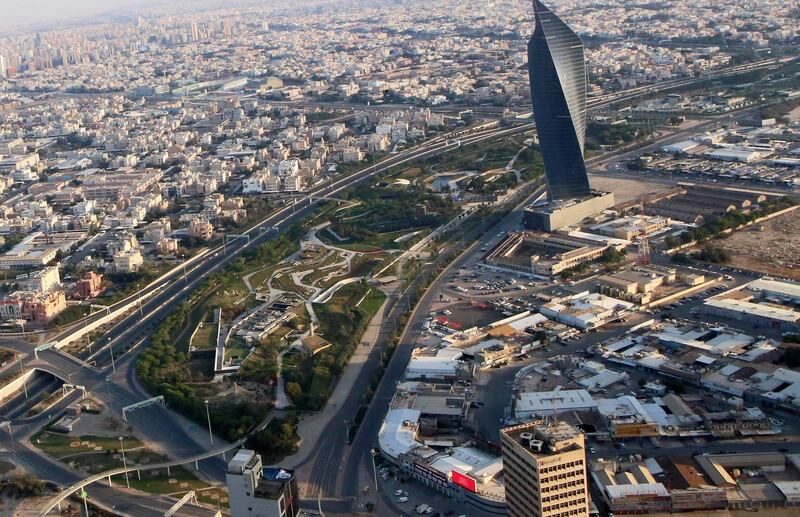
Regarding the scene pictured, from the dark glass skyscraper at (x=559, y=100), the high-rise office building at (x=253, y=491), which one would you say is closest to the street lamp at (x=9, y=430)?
the high-rise office building at (x=253, y=491)

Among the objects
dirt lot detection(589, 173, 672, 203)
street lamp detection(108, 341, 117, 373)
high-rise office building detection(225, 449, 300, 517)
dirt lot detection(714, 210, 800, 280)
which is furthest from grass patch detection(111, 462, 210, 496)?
dirt lot detection(589, 173, 672, 203)

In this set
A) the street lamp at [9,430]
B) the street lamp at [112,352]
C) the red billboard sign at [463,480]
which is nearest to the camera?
the red billboard sign at [463,480]

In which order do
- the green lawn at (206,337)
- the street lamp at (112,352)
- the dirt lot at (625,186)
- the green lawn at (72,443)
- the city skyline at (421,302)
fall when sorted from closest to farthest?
the city skyline at (421,302), the green lawn at (72,443), the street lamp at (112,352), the green lawn at (206,337), the dirt lot at (625,186)

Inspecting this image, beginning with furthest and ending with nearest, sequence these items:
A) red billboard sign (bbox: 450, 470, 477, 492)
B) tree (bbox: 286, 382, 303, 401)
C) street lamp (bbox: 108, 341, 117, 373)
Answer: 1. street lamp (bbox: 108, 341, 117, 373)
2. tree (bbox: 286, 382, 303, 401)
3. red billboard sign (bbox: 450, 470, 477, 492)

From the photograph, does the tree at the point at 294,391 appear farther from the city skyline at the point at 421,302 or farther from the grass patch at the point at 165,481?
the grass patch at the point at 165,481

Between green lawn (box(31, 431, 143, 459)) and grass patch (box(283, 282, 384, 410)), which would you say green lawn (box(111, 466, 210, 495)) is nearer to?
green lawn (box(31, 431, 143, 459))

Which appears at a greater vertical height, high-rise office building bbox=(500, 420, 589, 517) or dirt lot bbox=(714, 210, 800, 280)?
high-rise office building bbox=(500, 420, 589, 517)

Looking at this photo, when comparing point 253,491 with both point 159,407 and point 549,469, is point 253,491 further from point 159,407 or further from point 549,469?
point 159,407
